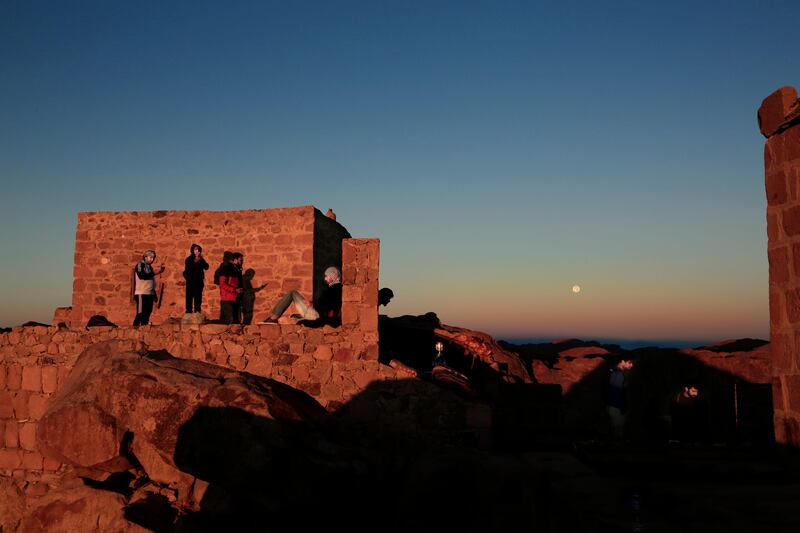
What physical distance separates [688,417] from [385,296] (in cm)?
449

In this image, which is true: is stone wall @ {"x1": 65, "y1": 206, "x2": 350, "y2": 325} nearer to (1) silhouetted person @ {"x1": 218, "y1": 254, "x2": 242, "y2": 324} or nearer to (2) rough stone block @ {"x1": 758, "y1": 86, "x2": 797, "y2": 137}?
(1) silhouetted person @ {"x1": 218, "y1": 254, "x2": 242, "y2": 324}

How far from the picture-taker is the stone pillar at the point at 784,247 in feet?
16.3

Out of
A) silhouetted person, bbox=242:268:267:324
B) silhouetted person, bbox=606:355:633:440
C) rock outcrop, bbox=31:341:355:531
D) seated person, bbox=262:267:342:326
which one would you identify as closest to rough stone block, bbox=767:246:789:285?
silhouetted person, bbox=606:355:633:440

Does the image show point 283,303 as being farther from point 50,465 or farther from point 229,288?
point 50,465

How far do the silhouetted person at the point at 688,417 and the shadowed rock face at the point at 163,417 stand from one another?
4196mm

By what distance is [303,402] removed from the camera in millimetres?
8055

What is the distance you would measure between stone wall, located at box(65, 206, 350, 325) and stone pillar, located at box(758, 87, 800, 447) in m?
9.60

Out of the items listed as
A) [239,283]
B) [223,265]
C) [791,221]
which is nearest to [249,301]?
[239,283]

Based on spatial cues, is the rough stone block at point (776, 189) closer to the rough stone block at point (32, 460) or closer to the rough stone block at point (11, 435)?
the rough stone block at point (32, 460)

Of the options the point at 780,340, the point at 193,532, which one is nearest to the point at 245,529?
the point at 193,532

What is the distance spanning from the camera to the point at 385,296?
34.1 ft

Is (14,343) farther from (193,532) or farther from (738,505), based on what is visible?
(738,505)

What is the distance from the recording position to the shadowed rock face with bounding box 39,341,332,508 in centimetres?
716

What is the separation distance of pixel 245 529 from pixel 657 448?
164 inches
